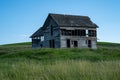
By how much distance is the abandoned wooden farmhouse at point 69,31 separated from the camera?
4347cm

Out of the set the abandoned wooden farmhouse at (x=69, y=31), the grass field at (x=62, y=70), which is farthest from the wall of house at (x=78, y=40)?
the grass field at (x=62, y=70)

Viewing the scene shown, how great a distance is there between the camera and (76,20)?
148ft

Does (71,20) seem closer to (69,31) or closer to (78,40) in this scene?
(69,31)

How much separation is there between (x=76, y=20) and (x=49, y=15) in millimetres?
4794

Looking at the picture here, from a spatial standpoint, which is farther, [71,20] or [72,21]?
[71,20]

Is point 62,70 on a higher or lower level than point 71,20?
lower

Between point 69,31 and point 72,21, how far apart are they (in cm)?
182

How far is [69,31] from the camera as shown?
44375mm

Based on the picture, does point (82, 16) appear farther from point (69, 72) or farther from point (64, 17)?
point (69, 72)

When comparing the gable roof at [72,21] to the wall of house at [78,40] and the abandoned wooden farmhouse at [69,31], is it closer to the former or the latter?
the abandoned wooden farmhouse at [69,31]

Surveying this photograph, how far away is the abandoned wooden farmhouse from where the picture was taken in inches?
1711

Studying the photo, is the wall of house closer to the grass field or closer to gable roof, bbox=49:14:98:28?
gable roof, bbox=49:14:98:28

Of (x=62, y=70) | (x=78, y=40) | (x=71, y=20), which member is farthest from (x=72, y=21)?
(x=62, y=70)

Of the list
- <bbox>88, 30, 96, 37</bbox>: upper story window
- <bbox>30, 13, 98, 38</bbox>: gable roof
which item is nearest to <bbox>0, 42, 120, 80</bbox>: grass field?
<bbox>30, 13, 98, 38</bbox>: gable roof
